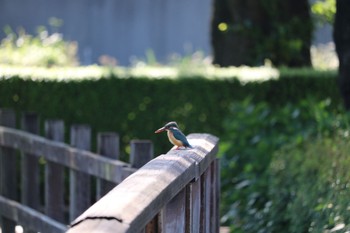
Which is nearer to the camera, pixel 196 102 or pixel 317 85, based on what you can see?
pixel 196 102

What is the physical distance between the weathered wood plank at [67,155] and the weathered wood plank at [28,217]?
44 cm

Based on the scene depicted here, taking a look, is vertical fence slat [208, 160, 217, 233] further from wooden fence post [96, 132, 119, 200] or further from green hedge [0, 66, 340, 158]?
green hedge [0, 66, 340, 158]

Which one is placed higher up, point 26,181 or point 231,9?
point 231,9

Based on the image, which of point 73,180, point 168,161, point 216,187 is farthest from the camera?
point 73,180

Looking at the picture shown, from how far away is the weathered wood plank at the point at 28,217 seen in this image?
775cm

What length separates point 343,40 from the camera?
9.53 meters

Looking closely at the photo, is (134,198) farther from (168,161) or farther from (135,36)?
(135,36)

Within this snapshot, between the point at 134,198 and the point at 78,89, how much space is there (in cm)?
796

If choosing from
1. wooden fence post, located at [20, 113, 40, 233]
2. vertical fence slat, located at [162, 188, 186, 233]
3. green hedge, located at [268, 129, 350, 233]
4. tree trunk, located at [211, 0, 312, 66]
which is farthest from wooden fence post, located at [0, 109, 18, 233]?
tree trunk, located at [211, 0, 312, 66]

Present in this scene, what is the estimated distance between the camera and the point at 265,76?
12.4m

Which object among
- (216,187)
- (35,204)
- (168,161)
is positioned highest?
(168,161)

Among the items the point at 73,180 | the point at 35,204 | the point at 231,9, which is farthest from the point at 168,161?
the point at 231,9

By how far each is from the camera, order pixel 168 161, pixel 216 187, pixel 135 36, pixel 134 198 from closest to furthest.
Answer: pixel 134 198 < pixel 168 161 < pixel 216 187 < pixel 135 36

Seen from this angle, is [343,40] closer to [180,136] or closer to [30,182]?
[30,182]
